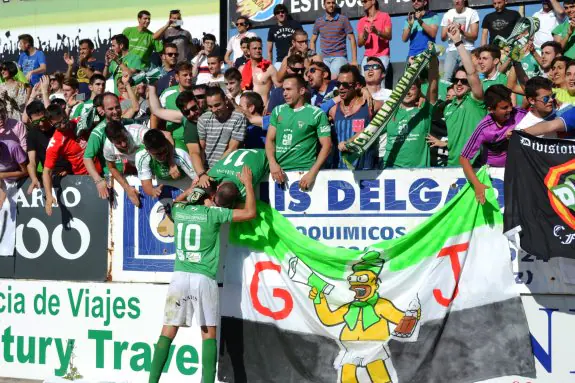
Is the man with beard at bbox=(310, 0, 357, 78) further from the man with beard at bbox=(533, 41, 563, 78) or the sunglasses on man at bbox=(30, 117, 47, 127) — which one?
the sunglasses on man at bbox=(30, 117, 47, 127)

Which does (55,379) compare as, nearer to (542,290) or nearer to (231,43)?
(542,290)

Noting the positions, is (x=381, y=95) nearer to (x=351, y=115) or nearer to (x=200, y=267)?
(x=351, y=115)

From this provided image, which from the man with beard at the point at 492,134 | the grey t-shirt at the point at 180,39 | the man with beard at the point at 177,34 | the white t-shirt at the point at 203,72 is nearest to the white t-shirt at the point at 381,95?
the man with beard at the point at 492,134

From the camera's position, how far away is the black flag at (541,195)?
26.8ft

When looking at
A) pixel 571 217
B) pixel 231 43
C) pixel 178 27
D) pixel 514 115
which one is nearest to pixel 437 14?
pixel 231 43

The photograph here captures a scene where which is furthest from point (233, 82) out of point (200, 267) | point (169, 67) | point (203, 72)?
point (200, 267)

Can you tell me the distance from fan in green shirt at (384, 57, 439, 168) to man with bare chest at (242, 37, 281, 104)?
3.51 metres

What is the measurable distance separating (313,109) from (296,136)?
0.33m

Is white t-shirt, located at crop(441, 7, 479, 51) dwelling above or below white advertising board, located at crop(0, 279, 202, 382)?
above

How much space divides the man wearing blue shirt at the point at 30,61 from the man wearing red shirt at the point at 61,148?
624 centimetres

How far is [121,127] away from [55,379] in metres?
2.90

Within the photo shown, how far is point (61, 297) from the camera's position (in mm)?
10578

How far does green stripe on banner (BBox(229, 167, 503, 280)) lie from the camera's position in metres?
8.66

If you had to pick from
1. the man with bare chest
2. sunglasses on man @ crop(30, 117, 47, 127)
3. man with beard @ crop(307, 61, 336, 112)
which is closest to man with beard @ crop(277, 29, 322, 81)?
the man with bare chest
